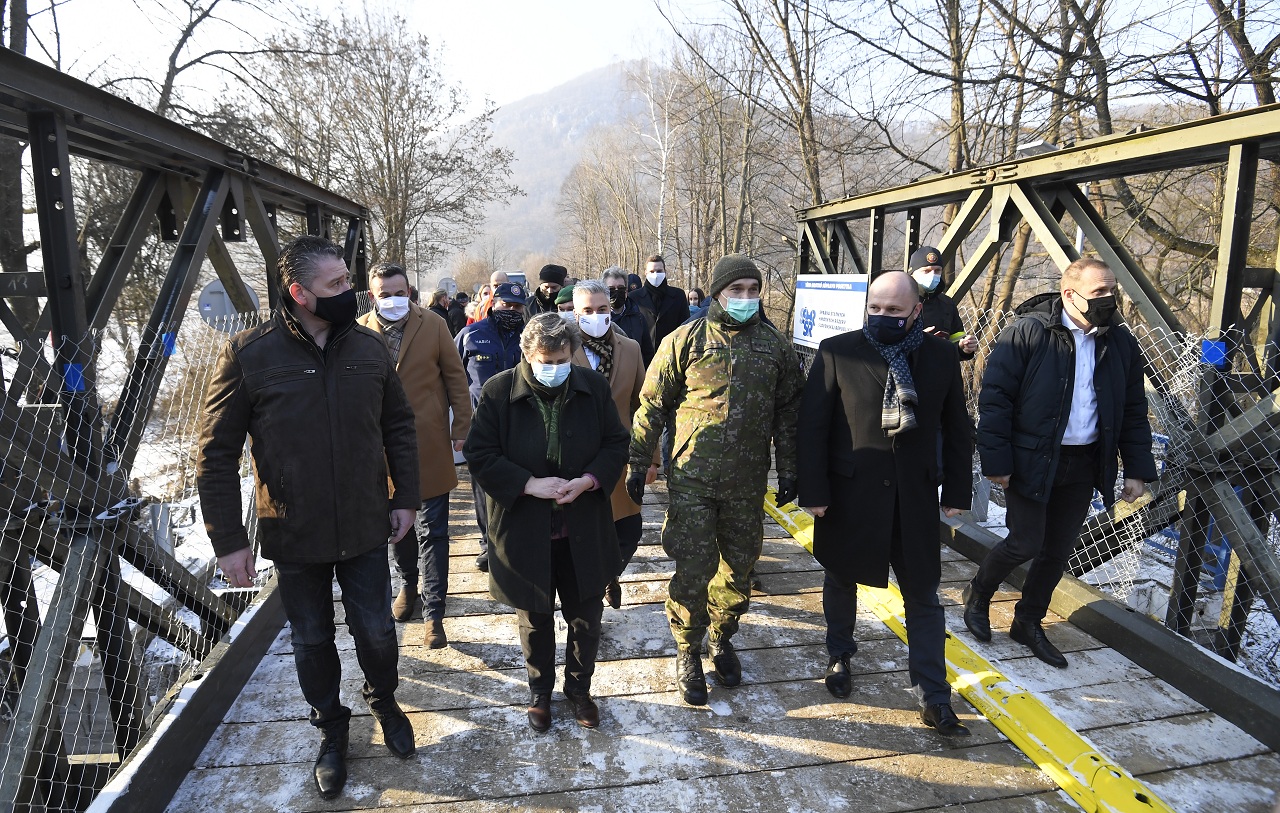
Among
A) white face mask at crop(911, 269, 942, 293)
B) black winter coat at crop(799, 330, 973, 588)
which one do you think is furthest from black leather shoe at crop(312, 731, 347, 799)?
white face mask at crop(911, 269, 942, 293)

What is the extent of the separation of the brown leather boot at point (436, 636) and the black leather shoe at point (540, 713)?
85 centimetres

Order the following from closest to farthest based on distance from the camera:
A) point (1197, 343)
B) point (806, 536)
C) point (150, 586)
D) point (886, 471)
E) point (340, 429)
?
point (340, 429) < point (886, 471) < point (1197, 343) < point (806, 536) < point (150, 586)

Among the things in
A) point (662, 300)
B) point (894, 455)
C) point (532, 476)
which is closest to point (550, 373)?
point (532, 476)

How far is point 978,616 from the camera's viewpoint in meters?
3.62

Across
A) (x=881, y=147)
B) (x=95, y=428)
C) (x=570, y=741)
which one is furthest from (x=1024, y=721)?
(x=881, y=147)

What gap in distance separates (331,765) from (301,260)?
187 cm

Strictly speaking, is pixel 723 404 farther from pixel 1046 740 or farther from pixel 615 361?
pixel 1046 740

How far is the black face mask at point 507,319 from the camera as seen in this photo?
4.44m

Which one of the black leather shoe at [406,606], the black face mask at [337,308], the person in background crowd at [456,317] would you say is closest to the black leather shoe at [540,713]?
the black leather shoe at [406,606]

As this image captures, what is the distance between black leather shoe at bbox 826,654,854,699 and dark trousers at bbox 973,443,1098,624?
101 cm

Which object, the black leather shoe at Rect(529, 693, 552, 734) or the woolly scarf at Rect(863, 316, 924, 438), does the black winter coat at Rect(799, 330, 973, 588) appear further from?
the black leather shoe at Rect(529, 693, 552, 734)

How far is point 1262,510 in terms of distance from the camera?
10.2 ft

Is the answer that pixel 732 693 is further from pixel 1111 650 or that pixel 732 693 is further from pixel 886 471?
pixel 1111 650

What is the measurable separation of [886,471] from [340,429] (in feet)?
7.20
